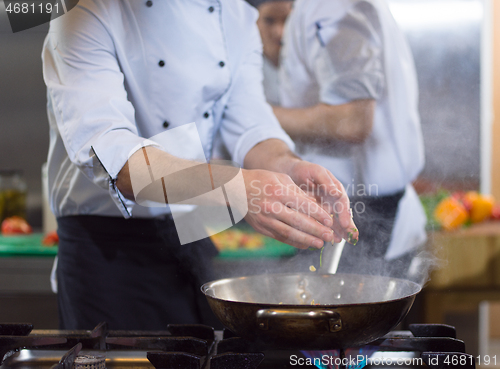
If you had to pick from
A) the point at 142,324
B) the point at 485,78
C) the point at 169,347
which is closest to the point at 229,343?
the point at 169,347

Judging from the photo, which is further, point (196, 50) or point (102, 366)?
point (196, 50)

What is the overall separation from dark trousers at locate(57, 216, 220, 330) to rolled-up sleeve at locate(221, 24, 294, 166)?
244 millimetres

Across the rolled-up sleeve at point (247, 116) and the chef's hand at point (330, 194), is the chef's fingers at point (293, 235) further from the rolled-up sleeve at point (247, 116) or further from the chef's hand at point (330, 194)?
the rolled-up sleeve at point (247, 116)

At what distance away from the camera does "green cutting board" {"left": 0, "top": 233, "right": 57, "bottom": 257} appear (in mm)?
1498

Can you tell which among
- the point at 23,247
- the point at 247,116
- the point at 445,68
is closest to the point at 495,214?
the point at 445,68

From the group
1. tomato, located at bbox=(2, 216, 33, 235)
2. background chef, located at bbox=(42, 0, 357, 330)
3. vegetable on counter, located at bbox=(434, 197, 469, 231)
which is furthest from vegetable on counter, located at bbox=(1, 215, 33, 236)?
vegetable on counter, located at bbox=(434, 197, 469, 231)

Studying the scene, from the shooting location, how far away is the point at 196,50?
3.36ft

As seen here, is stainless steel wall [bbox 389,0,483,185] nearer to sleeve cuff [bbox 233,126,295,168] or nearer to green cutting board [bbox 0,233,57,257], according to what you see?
sleeve cuff [bbox 233,126,295,168]

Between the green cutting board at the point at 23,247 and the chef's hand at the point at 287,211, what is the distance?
A: 97 centimetres

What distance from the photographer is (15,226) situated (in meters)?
1.63

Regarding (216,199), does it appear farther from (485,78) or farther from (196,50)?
(485,78)

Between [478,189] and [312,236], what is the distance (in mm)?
1863

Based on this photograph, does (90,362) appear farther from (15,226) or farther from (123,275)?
(15,226)

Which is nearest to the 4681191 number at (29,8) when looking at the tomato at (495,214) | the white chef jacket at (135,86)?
the white chef jacket at (135,86)
